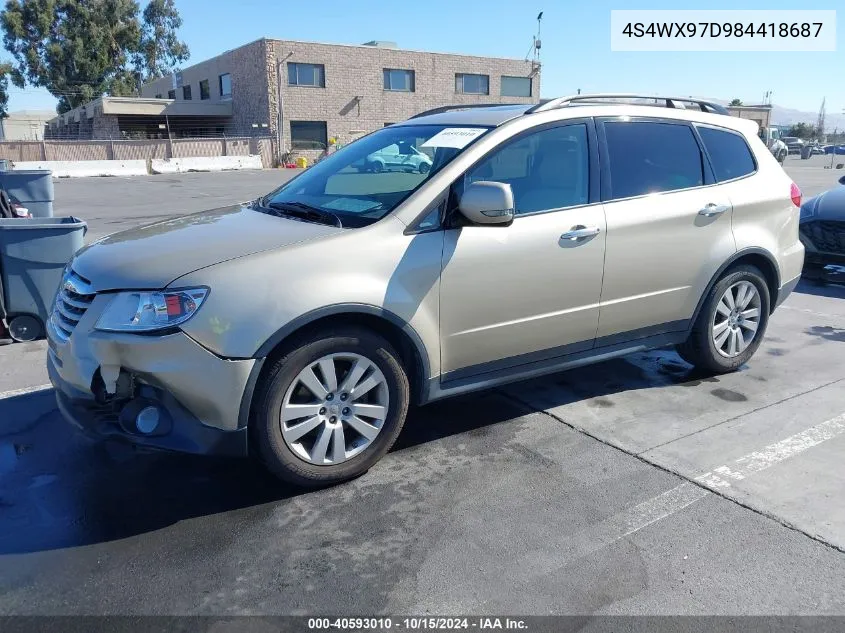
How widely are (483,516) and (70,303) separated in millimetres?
2205

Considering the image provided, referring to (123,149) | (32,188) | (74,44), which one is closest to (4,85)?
(74,44)

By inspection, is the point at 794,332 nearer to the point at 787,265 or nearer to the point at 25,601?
the point at 787,265

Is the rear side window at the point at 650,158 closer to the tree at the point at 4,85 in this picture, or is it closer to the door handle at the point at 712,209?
the door handle at the point at 712,209

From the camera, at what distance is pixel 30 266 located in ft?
19.1

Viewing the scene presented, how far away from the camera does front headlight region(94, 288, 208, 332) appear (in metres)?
3.07

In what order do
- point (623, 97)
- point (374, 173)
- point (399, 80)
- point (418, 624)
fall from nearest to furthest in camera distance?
point (418, 624)
point (374, 173)
point (623, 97)
point (399, 80)

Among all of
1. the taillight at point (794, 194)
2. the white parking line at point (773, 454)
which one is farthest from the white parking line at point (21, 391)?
the taillight at point (794, 194)

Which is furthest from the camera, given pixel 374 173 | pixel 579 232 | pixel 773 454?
pixel 374 173

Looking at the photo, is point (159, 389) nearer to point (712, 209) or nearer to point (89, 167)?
point (712, 209)

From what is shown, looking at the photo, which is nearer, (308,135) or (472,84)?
(308,135)

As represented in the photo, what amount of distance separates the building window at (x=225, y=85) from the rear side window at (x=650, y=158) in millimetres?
44805

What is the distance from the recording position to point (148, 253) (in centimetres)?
338

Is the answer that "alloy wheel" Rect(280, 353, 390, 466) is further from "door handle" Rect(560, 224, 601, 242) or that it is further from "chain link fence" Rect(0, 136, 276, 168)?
"chain link fence" Rect(0, 136, 276, 168)

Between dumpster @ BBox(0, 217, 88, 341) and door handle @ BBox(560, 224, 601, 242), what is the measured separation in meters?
4.20
